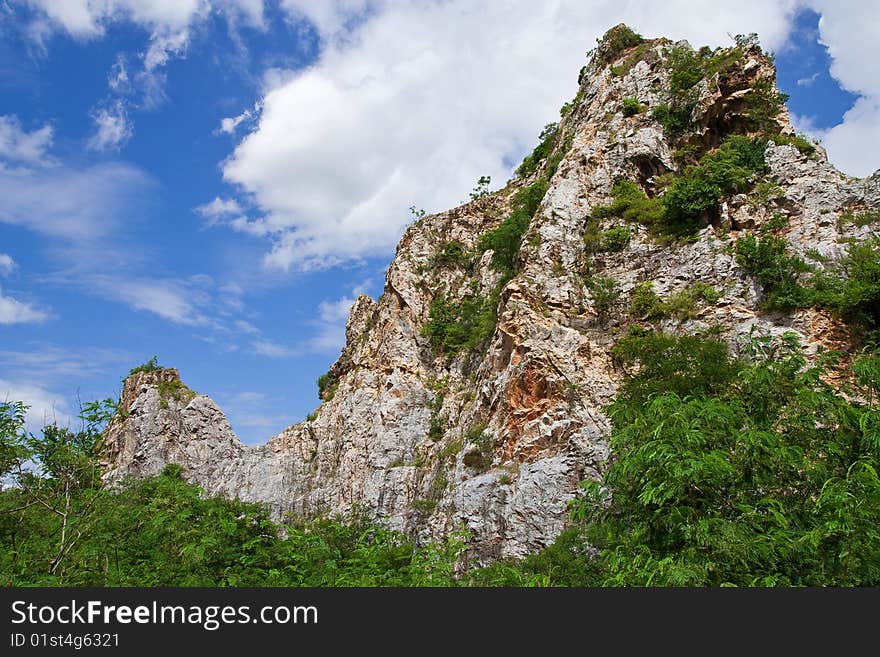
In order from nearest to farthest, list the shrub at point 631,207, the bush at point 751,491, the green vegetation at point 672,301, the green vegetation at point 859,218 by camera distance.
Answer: the bush at point 751,491 < the green vegetation at point 859,218 < the green vegetation at point 672,301 < the shrub at point 631,207

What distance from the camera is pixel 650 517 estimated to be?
9234 mm

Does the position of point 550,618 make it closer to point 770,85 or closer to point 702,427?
point 702,427

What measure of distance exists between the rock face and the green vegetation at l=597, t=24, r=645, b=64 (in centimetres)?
23

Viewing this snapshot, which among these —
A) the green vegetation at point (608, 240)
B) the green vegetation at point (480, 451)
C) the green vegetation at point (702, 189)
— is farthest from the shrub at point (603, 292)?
the green vegetation at point (480, 451)

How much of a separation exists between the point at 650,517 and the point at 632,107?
28.4 meters

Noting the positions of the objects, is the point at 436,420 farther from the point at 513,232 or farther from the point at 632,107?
the point at 632,107

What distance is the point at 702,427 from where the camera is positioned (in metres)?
9.48

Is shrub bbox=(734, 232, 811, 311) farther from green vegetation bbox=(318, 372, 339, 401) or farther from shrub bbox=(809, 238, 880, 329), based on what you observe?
green vegetation bbox=(318, 372, 339, 401)

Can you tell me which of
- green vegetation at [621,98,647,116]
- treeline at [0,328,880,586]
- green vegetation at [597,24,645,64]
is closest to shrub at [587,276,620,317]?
green vegetation at [621,98,647,116]

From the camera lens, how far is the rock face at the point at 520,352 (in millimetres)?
20922

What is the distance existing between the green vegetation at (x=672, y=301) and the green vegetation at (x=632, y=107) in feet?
42.7

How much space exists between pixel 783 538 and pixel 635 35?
38.7m

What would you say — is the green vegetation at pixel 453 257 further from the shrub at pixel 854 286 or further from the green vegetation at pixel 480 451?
the shrub at pixel 854 286

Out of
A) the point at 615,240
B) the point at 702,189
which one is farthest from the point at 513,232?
the point at 702,189
